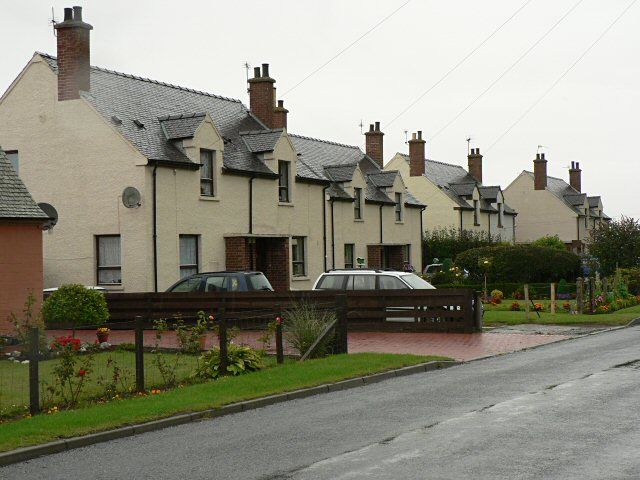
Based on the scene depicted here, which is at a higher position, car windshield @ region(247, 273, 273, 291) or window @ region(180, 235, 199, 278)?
window @ region(180, 235, 199, 278)

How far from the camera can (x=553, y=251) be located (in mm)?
46594

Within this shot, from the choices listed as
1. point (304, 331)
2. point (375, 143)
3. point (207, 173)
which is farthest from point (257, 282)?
point (375, 143)

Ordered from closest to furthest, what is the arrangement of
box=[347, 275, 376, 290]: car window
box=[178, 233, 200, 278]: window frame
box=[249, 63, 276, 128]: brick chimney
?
box=[347, 275, 376, 290]: car window, box=[178, 233, 200, 278]: window frame, box=[249, 63, 276, 128]: brick chimney

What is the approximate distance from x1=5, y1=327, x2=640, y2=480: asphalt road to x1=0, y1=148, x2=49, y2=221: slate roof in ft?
39.8

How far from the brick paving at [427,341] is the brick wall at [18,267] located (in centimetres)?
254

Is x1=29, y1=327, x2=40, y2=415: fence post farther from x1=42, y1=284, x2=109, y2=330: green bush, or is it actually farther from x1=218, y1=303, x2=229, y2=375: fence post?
x1=42, y1=284, x2=109, y2=330: green bush

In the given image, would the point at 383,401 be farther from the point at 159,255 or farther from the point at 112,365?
the point at 159,255

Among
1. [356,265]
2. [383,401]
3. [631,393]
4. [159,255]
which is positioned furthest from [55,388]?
[356,265]

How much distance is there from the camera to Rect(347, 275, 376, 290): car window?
2652 centimetres

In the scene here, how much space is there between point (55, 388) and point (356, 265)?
30.8 metres

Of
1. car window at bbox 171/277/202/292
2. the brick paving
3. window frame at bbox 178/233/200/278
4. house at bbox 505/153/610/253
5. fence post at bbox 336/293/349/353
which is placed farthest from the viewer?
house at bbox 505/153/610/253

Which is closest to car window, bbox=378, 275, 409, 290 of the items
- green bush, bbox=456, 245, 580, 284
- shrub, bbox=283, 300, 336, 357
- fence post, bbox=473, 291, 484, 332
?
fence post, bbox=473, 291, 484, 332

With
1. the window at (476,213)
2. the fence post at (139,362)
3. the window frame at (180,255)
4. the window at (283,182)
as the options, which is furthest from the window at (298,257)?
the window at (476,213)

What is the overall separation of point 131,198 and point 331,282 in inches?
291
